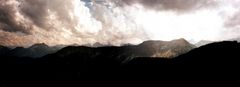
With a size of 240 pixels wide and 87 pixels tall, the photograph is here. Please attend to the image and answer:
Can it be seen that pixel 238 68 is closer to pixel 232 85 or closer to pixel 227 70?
pixel 227 70

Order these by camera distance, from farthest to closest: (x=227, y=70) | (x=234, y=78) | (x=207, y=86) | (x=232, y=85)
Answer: (x=227, y=70) → (x=207, y=86) → (x=234, y=78) → (x=232, y=85)

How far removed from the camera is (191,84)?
19625cm

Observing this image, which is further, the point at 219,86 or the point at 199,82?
the point at 199,82

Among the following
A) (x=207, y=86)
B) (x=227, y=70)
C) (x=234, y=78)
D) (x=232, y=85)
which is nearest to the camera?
(x=232, y=85)

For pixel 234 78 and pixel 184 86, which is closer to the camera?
pixel 234 78

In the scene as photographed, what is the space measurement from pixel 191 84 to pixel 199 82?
19.4 ft

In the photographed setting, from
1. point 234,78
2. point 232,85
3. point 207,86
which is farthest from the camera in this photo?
point 207,86

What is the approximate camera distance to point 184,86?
196500 mm

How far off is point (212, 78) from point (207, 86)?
13.0 metres

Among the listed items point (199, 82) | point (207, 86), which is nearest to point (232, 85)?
point (207, 86)

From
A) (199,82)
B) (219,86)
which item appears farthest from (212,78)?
(219,86)

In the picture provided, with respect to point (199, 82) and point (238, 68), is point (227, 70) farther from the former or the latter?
point (199, 82)

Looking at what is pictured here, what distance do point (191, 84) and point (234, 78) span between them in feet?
107

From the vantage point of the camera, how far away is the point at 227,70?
643 ft
